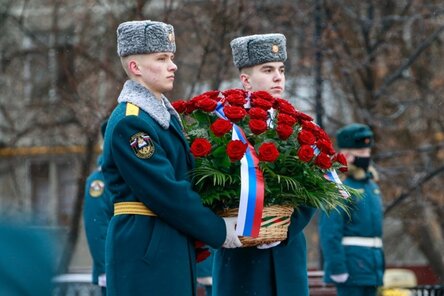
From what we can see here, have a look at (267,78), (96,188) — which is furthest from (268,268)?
(96,188)

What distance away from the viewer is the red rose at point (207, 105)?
504 cm

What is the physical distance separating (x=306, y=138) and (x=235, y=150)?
Result: 1.39 ft

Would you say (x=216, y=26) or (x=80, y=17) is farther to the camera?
(x=80, y=17)

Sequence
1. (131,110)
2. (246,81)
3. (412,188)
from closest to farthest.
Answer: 1. (131,110)
2. (246,81)
3. (412,188)

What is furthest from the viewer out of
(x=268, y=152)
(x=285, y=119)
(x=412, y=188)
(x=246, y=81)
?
(x=412, y=188)

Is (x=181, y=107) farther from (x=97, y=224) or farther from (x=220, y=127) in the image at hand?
(x=97, y=224)

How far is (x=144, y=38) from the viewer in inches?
190

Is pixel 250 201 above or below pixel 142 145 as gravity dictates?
below

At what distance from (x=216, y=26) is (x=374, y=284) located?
16.6ft

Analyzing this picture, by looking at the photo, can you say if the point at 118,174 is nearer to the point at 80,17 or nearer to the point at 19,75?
the point at 80,17

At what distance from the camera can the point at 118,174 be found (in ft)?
15.3

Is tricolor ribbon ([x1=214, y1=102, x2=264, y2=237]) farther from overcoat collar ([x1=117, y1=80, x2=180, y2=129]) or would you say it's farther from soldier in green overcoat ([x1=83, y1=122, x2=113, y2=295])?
soldier in green overcoat ([x1=83, y1=122, x2=113, y2=295])

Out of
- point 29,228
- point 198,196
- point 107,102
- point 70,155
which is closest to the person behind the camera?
point 29,228

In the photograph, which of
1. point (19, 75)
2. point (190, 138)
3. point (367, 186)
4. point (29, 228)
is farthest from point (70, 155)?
point (29, 228)
